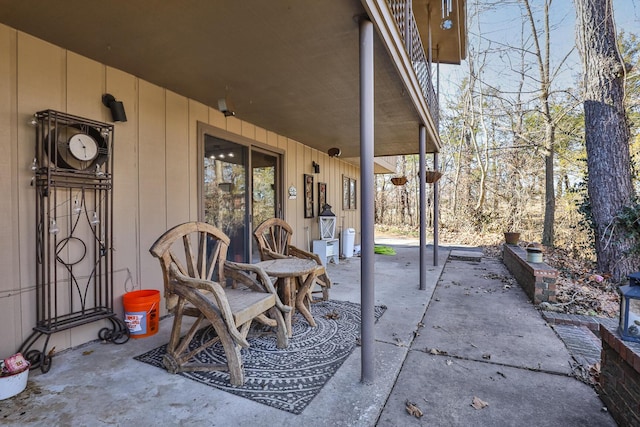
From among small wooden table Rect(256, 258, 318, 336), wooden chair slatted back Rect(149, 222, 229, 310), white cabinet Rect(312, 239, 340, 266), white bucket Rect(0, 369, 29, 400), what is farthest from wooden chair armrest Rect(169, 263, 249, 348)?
white cabinet Rect(312, 239, 340, 266)

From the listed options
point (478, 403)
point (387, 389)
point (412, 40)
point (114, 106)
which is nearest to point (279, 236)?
point (114, 106)

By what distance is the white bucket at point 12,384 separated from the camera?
1.87m

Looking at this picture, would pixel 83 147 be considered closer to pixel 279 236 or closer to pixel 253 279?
pixel 253 279

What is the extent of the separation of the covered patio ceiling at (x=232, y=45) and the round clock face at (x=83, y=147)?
0.69 meters

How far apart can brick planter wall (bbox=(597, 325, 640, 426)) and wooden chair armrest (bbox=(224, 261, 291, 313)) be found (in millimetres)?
2076

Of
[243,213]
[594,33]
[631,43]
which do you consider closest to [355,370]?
[243,213]

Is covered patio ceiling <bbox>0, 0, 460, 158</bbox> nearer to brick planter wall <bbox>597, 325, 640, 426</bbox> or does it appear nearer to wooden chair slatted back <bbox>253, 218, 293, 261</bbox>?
wooden chair slatted back <bbox>253, 218, 293, 261</bbox>

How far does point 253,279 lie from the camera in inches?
106

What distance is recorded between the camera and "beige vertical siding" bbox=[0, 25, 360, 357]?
88.7 inches

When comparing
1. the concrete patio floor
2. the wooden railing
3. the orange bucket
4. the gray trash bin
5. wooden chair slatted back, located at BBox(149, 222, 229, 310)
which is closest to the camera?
the concrete patio floor

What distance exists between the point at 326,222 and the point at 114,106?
441cm

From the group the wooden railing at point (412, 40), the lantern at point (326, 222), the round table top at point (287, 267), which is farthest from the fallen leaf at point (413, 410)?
the lantern at point (326, 222)

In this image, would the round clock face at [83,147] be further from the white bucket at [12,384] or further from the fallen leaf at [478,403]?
the fallen leaf at [478,403]

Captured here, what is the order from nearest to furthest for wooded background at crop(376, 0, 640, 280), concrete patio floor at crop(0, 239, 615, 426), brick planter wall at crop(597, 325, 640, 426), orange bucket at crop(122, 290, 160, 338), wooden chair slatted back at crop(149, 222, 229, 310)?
brick planter wall at crop(597, 325, 640, 426) → concrete patio floor at crop(0, 239, 615, 426) → wooden chair slatted back at crop(149, 222, 229, 310) → orange bucket at crop(122, 290, 160, 338) → wooded background at crop(376, 0, 640, 280)
